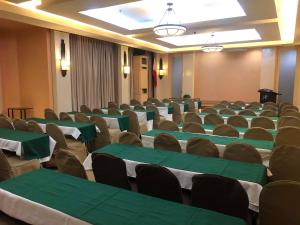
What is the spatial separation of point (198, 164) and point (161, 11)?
189 inches

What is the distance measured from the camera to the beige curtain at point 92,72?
28.0 ft

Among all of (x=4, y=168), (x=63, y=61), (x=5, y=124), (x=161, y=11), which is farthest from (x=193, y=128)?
(x=63, y=61)

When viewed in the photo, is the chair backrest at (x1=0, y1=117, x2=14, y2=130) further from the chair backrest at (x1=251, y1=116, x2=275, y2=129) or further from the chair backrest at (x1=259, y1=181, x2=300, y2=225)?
the chair backrest at (x1=251, y1=116, x2=275, y2=129)

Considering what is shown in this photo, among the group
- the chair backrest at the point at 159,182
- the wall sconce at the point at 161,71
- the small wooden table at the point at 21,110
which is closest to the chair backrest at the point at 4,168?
the chair backrest at the point at 159,182

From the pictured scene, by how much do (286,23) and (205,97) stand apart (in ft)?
24.5

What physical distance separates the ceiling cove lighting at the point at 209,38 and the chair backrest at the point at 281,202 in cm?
811

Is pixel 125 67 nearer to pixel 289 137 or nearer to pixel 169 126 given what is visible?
pixel 169 126

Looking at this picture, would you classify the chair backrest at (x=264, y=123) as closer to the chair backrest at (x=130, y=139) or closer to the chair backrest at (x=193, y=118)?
the chair backrest at (x=193, y=118)

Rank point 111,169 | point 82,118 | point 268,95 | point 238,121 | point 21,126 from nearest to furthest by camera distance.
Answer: point 111,169 < point 21,126 < point 238,121 < point 82,118 < point 268,95

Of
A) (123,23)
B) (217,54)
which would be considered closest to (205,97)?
(217,54)

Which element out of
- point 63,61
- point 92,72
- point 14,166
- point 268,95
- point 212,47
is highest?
point 212,47

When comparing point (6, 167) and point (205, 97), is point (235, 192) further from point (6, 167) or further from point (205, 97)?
point (205, 97)

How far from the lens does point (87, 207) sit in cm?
175

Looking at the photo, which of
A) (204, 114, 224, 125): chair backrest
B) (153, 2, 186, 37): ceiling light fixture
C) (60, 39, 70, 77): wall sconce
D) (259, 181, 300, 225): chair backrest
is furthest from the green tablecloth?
(259, 181, 300, 225): chair backrest
